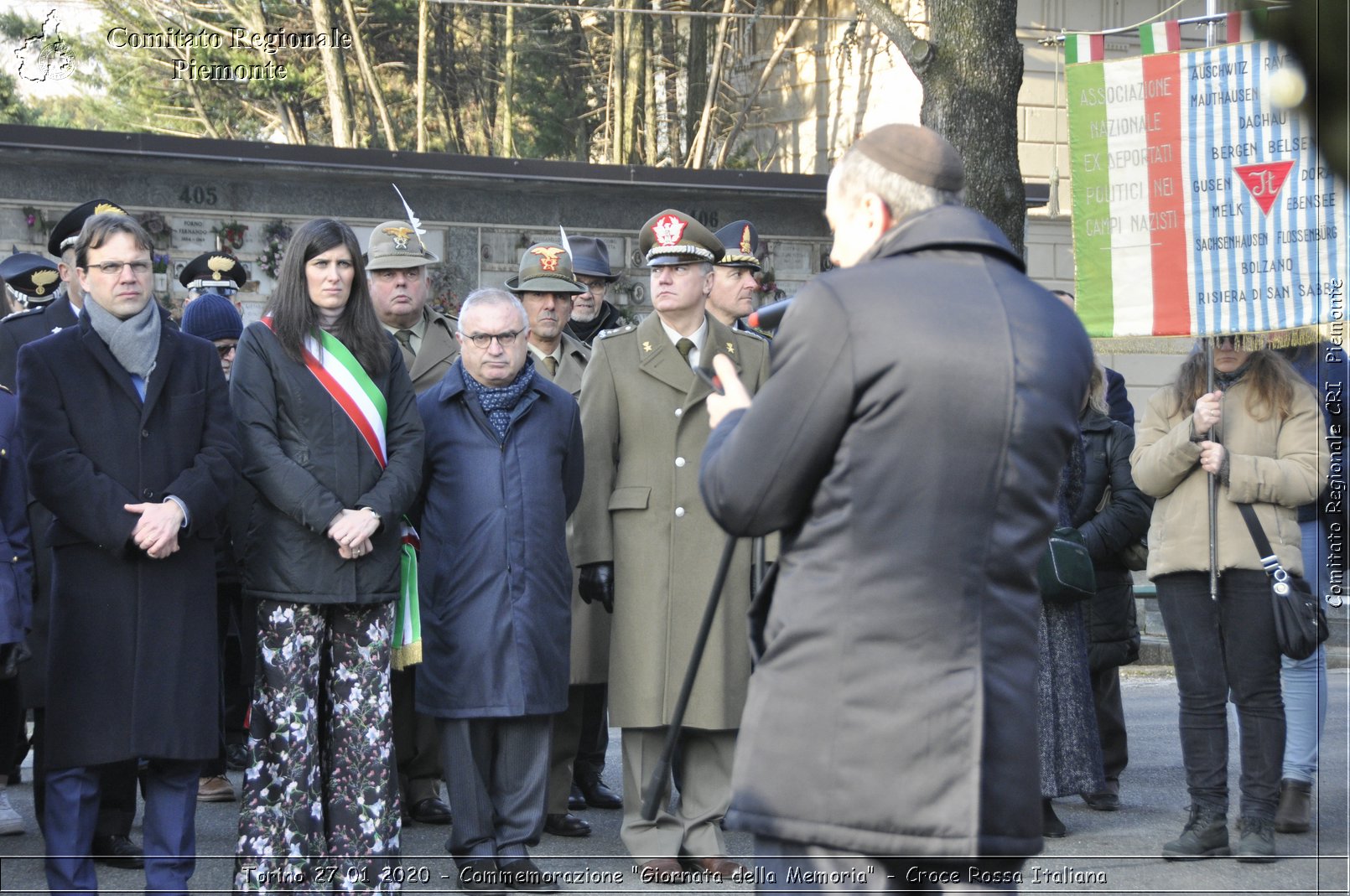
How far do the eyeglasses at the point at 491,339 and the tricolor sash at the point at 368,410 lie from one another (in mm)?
493

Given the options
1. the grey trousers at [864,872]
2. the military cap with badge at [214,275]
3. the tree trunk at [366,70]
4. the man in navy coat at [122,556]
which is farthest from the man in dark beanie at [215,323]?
the tree trunk at [366,70]

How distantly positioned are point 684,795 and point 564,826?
775 millimetres

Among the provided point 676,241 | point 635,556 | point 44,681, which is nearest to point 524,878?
point 635,556

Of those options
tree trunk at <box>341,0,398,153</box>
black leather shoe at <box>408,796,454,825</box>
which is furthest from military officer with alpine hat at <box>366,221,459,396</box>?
tree trunk at <box>341,0,398,153</box>

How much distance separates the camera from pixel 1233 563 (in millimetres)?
6242

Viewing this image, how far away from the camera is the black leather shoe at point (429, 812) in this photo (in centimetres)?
673

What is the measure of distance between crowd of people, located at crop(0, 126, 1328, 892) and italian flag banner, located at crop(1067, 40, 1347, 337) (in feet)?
0.99

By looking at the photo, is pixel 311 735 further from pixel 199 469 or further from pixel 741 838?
pixel 741 838

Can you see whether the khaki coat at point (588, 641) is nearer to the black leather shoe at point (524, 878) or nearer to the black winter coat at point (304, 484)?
the black leather shoe at point (524, 878)

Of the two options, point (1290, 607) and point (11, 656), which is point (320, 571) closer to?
point (11, 656)

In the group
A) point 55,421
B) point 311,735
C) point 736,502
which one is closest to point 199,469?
point 55,421

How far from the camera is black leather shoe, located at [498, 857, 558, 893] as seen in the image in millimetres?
5629

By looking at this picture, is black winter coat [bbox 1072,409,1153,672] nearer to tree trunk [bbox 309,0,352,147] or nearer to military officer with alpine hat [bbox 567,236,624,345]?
military officer with alpine hat [bbox 567,236,624,345]

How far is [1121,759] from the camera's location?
7.49 metres
